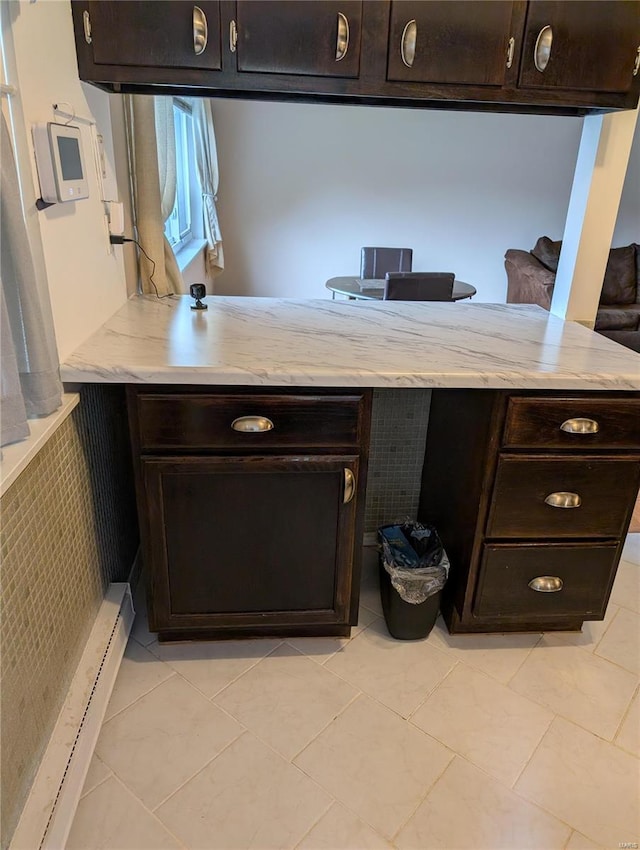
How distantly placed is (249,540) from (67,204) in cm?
94

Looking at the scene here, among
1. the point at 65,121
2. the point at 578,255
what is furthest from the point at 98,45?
the point at 578,255

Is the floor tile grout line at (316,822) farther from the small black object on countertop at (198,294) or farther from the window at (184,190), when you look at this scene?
the window at (184,190)

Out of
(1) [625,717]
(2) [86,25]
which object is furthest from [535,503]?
(2) [86,25]

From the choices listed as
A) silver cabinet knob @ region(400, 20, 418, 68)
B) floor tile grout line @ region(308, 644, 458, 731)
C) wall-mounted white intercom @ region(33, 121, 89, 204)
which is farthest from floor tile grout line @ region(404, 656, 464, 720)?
silver cabinet knob @ region(400, 20, 418, 68)

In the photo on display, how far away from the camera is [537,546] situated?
164 centimetres

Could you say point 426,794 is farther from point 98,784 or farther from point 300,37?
point 300,37

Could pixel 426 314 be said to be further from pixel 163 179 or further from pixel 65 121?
pixel 163 179

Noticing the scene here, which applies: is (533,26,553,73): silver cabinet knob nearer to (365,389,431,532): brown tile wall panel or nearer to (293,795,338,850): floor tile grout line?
(365,389,431,532): brown tile wall panel

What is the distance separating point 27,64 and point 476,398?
125 centimetres

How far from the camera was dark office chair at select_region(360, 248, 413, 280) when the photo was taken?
412cm

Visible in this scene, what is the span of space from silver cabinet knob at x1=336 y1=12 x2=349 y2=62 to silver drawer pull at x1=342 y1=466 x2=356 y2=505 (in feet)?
3.40

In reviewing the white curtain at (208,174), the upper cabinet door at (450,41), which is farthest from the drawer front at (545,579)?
the white curtain at (208,174)

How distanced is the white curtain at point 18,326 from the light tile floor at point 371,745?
86 cm

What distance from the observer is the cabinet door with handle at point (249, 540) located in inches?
58.8
